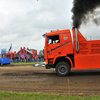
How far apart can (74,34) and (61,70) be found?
273 centimetres

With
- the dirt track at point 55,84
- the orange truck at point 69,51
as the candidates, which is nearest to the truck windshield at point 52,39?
the orange truck at point 69,51

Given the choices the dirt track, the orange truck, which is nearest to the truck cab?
the orange truck

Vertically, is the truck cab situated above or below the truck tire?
above

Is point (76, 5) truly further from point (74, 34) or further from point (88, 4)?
point (74, 34)

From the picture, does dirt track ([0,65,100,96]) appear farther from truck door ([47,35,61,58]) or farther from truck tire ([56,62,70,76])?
truck door ([47,35,61,58])

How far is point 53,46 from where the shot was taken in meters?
7.50

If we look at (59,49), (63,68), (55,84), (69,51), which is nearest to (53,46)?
(59,49)

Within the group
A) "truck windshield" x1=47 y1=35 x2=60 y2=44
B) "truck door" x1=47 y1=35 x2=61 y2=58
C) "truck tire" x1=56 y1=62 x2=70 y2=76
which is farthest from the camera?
"truck windshield" x1=47 y1=35 x2=60 y2=44

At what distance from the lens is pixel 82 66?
7.03m

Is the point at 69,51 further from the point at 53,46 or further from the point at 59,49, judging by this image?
the point at 53,46

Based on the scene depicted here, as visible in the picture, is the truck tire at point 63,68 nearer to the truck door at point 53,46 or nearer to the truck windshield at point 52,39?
the truck door at point 53,46

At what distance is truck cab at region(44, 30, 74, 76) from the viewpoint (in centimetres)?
730

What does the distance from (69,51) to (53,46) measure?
3.94 feet

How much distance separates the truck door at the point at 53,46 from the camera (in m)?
7.42
